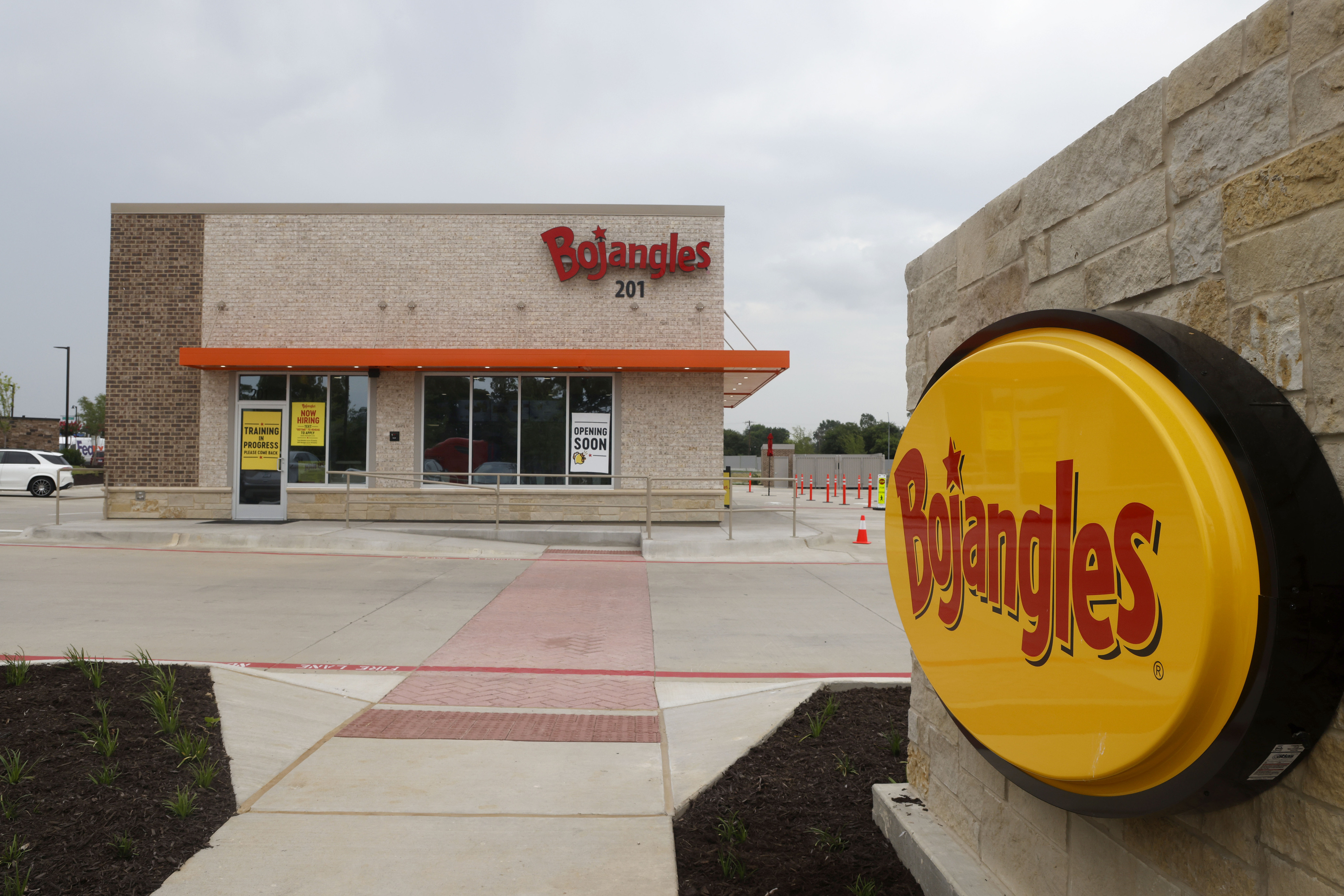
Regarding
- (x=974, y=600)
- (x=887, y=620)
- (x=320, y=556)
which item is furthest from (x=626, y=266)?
(x=974, y=600)

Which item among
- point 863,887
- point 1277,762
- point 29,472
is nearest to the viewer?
point 1277,762

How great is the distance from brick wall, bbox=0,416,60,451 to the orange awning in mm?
40480

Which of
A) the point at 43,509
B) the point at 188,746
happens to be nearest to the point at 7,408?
the point at 43,509

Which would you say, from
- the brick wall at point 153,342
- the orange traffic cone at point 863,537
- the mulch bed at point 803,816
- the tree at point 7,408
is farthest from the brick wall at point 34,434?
the mulch bed at point 803,816

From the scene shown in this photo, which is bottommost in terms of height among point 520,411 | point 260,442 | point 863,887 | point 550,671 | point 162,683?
point 550,671

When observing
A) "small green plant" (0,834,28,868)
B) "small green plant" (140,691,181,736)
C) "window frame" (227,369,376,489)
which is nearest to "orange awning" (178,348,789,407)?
"window frame" (227,369,376,489)

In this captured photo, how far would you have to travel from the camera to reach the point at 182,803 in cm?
366

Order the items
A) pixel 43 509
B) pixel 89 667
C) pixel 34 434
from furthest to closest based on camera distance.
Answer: pixel 34 434 < pixel 43 509 < pixel 89 667

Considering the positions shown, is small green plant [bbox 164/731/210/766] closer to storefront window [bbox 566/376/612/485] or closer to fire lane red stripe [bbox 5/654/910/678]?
fire lane red stripe [bbox 5/654/910/678]

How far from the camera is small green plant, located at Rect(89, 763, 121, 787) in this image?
381 centimetres

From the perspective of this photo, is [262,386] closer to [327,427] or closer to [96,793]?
[327,427]

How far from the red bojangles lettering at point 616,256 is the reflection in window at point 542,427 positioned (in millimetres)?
2427

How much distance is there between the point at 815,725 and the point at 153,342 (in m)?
19.7

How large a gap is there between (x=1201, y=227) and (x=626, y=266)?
17.3 m
